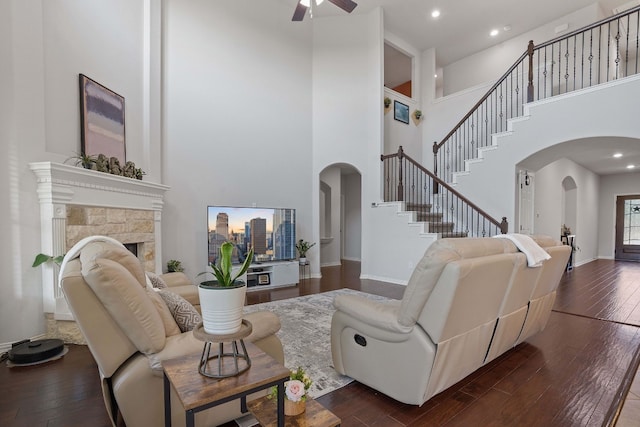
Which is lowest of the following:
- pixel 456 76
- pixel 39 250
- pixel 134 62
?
pixel 39 250

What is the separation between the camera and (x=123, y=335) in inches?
58.0

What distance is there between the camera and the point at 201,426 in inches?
63.2

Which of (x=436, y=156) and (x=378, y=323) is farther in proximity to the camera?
(x=436, y=156)

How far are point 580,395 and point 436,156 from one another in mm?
5742

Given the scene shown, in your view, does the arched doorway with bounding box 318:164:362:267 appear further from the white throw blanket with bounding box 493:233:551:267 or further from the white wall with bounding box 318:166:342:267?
the white throw blanket with bounding box 493:233:551:267

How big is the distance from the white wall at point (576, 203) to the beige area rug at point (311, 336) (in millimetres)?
4791

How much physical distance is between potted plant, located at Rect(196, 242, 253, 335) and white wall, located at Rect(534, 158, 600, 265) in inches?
277

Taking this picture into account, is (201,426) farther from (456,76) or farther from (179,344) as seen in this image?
(456,76)

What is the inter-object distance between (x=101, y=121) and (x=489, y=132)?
7109 mm

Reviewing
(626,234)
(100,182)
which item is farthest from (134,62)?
(626,234)

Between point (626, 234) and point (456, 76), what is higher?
point (456, 76)

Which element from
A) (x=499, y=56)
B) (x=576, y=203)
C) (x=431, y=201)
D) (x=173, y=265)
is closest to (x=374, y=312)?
(x=173, y=265)

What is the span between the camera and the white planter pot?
47.1 inches

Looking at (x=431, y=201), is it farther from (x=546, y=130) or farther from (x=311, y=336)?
(x=311, y=336)
